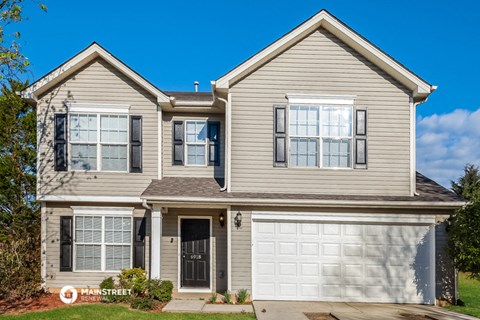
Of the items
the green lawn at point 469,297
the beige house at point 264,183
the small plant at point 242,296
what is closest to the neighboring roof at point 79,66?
the beige house at point 264,183

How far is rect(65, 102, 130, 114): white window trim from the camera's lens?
11.4m

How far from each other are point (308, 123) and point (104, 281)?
7125mm

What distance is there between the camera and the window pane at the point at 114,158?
11.5m

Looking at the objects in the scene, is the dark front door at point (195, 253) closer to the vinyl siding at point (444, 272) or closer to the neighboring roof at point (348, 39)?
the neighboring roof at point (348, 39)

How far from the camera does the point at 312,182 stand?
35.4 ft

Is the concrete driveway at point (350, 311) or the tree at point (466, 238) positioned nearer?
the concrete driveway at point (350, 311)

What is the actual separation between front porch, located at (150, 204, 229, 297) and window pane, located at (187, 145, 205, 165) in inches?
61.9

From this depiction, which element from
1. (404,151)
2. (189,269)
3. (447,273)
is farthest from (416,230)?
(189,269)

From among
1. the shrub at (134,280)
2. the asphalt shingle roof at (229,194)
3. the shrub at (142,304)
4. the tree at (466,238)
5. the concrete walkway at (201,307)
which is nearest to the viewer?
the concrete walkway at (201,307)

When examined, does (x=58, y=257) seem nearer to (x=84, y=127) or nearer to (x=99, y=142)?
(x=99, y=142)

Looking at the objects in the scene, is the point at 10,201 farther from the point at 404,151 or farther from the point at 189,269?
the point at 404,151

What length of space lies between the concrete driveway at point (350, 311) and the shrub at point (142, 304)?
2578mm

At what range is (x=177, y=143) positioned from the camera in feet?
39.6

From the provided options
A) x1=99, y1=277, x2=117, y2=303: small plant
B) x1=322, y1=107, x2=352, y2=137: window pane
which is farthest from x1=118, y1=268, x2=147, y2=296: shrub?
x1=322, y1=107, x2=352, y2=137: window pane
